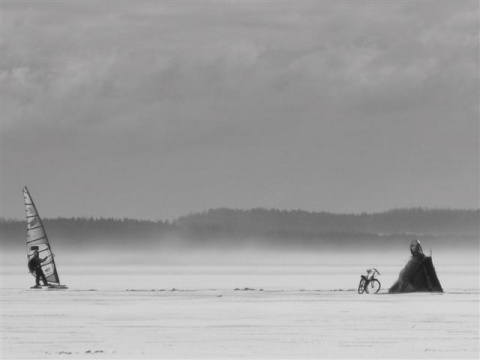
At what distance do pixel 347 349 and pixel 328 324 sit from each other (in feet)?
15.1

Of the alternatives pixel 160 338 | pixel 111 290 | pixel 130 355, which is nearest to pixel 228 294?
pixel 111 290

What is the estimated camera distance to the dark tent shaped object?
121 ft

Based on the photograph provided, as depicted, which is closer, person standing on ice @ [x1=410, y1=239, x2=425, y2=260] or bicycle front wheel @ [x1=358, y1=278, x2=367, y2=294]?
person standing on ice @ [x1=410, y1=239, x2=425, y2=260]

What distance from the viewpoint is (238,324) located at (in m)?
25.8

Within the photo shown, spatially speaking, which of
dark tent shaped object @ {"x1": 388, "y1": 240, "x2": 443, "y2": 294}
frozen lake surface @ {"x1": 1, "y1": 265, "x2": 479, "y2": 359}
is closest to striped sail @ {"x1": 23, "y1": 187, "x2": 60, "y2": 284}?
frozen lake surface @ {"x1": 1, "y1": 265, "x2": 479, "y2": 359}

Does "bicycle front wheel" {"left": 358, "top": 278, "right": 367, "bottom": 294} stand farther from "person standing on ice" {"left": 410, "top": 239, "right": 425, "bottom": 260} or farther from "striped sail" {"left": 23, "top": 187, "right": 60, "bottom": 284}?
"striped sail" {"left": 23, "top": 187, "right": 60, "bottom": 284}

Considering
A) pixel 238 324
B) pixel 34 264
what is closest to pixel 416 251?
pixel 34 264

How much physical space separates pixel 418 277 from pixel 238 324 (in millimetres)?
12293

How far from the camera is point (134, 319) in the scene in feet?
88.9

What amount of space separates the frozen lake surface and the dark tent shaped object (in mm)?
704

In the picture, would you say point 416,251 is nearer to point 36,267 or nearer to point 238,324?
point 36,267

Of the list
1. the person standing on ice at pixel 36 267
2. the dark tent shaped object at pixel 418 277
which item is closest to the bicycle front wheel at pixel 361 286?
the dark tent shaped object at pixel 418 277

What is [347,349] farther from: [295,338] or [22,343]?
[22,343]

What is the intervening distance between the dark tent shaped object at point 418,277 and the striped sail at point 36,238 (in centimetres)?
1145
